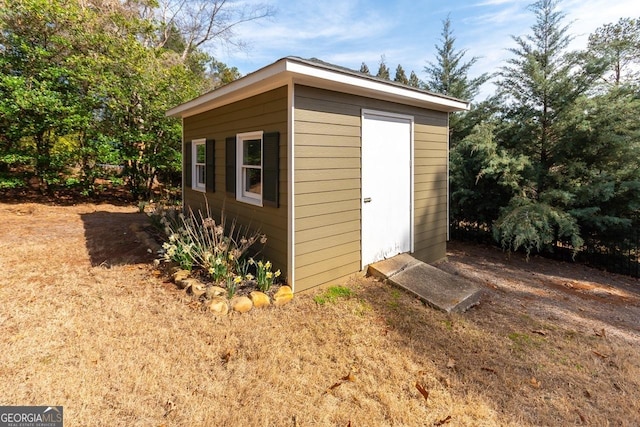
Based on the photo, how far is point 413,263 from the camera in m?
4.71

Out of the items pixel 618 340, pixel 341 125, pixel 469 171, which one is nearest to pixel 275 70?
pixel 341 125

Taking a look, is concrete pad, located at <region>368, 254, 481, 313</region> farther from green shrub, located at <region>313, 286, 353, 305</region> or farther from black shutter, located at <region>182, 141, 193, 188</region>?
black shutter, located at <region>182, 141, 193, 188</region>

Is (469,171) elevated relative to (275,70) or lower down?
lower down

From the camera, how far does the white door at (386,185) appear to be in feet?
14.5

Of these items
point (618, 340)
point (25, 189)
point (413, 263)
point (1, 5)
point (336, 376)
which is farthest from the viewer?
point (25, 189)

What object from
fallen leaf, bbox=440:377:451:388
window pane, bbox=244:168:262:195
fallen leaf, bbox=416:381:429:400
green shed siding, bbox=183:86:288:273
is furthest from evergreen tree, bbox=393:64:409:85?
Result: fallen leaf, bbox=416:381:429:400

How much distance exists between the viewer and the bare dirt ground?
81.7 inches

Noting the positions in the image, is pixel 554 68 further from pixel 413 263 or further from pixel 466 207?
pixel 413 263

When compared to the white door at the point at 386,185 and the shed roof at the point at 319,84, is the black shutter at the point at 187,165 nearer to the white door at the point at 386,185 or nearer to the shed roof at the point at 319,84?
the shed roof at the point at 319,84

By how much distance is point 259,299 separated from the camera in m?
3.45

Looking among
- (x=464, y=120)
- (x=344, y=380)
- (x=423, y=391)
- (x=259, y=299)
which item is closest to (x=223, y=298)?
(x=259, y=299)

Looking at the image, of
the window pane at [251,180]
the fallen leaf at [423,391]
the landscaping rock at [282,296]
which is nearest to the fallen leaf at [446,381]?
the fallen leaf at [423,391]

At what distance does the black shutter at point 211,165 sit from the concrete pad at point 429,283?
3.02 m

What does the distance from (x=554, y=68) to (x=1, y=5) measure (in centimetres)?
1265
